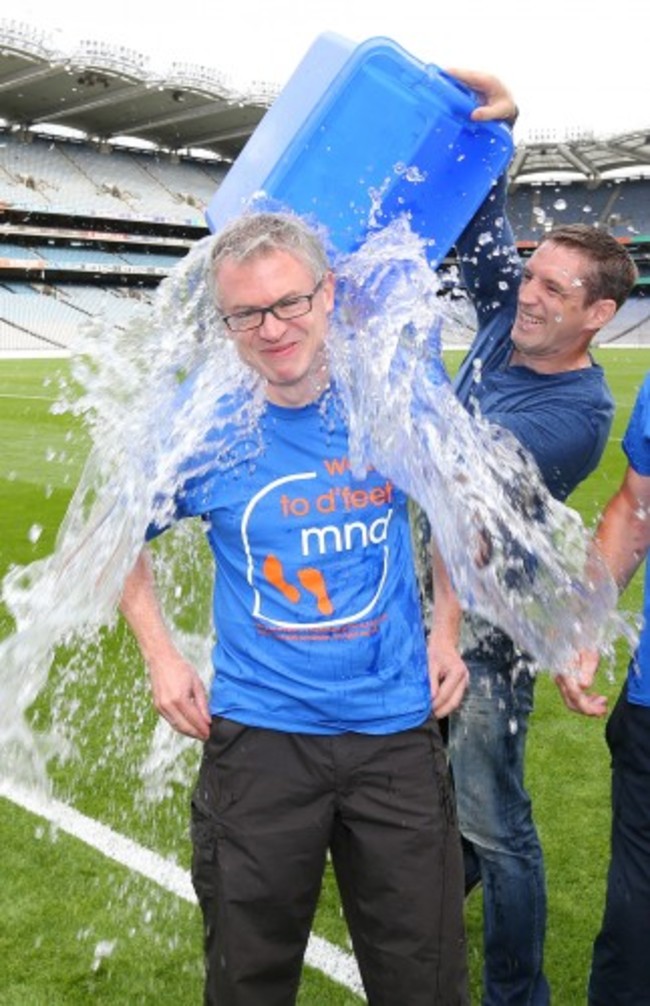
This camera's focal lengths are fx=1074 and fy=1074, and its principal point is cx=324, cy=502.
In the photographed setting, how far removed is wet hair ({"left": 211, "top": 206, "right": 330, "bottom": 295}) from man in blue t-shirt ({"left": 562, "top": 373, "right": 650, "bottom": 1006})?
2.63ft

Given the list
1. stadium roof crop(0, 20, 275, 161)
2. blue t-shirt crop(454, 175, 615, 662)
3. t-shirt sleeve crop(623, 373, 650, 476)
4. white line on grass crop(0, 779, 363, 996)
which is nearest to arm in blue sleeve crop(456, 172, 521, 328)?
blue t-shirt crop(454, 175, 615, 662)

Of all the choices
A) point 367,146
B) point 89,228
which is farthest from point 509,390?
point 89,228

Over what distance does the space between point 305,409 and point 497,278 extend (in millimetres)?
1007

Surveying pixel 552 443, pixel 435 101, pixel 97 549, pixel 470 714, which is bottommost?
pixel 470 714

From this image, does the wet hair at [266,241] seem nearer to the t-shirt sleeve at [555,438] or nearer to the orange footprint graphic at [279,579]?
the orange footprint graphic at [279,579]

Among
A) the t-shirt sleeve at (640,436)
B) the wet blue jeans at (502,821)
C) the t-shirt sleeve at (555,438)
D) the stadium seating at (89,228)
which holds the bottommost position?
the stadium seating at (89,228)

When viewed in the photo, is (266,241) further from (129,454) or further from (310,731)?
(310,731)

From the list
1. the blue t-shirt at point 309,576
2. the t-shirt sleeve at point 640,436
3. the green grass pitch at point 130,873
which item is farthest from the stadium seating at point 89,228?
the blue t-shirt at point 309,576

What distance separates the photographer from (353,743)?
78.7 inches

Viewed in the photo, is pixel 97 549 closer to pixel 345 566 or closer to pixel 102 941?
pixel 345 566

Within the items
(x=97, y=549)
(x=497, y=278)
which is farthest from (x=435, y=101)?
(x=97, y=549)

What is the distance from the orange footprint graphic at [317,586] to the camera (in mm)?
1993

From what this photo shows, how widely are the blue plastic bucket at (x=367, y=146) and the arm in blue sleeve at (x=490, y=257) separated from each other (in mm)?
269

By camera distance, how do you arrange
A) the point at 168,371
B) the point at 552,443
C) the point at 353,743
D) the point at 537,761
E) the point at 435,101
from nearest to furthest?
1. the point at 353,743
2. the point at 168,371
3. the point at 435,101
4. the point at 552,443
5. the point at 537,761
